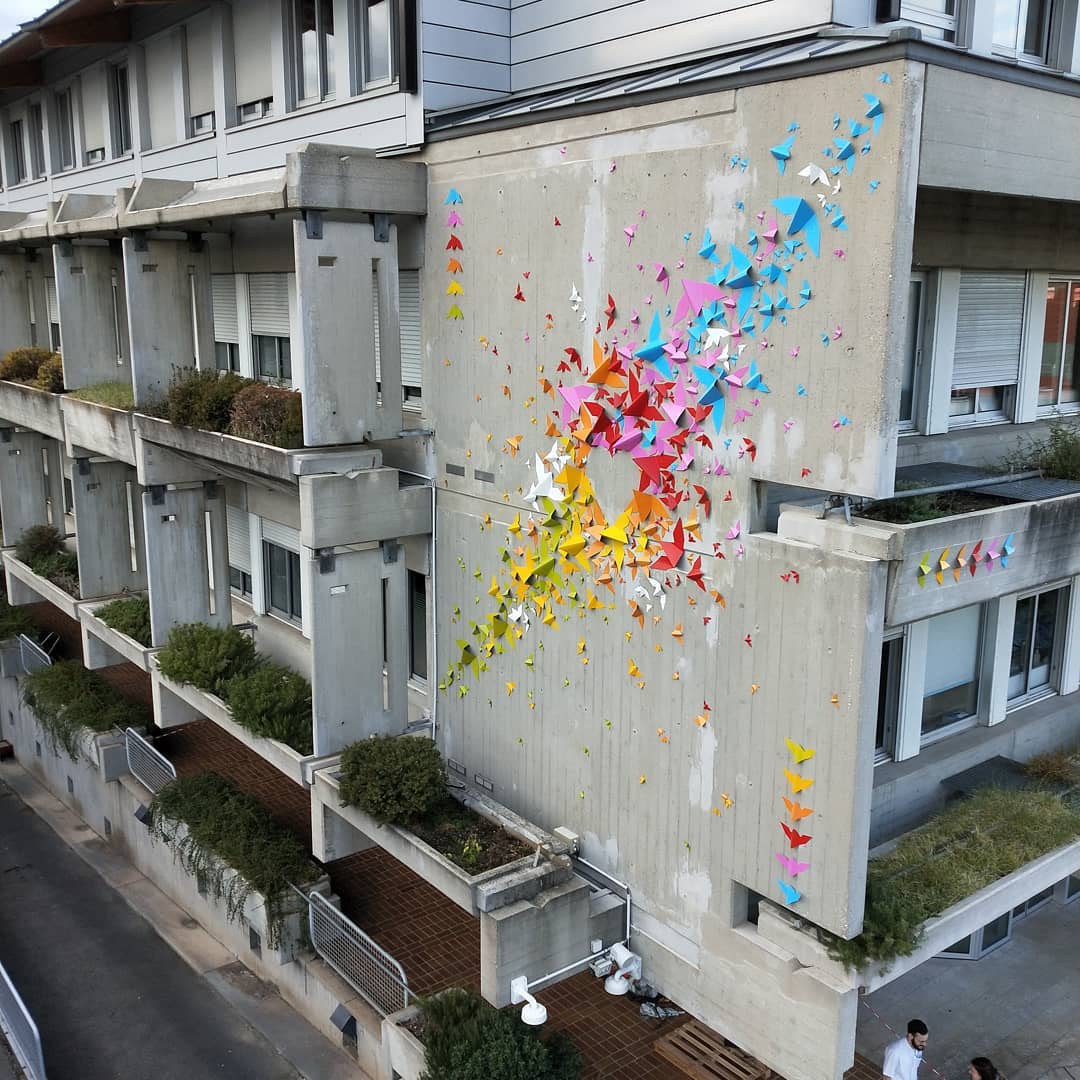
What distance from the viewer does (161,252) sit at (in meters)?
18.9

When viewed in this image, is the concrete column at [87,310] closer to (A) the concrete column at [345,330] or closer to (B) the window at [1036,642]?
(A) the concrete column at [345,330]

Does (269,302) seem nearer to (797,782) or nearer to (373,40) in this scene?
(373,40)

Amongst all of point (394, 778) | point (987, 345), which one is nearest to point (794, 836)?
point (394, 778)

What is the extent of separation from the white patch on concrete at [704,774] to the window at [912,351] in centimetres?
429

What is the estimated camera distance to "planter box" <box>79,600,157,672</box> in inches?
816

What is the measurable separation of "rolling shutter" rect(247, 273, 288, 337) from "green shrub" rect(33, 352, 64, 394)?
638 cm

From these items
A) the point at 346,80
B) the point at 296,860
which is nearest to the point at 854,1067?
the point at 296,860

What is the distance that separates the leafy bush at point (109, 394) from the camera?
814 inches

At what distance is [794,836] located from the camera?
424 inches

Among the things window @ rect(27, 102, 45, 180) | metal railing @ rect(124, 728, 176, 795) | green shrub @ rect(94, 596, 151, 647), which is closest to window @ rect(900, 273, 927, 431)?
metal railing @ rect(124, 728, 176, 795)

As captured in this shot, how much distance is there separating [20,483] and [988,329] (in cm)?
2359

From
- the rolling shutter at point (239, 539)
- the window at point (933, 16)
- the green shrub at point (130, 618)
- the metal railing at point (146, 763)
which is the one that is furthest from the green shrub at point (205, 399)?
the window at point (933, 16)

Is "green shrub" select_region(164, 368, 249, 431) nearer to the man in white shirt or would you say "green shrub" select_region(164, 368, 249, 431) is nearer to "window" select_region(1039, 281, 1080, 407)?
"window" select_region(1039, 281, 1080, 407)

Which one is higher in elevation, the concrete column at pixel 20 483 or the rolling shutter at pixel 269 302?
the rolling shutter at pixel 269 302
